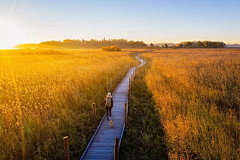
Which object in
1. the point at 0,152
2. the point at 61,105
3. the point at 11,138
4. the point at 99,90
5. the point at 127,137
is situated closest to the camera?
the point at 0,152

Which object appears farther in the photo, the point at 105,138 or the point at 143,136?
the point at 143,136

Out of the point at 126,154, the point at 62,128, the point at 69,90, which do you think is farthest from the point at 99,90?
the point at 126,154

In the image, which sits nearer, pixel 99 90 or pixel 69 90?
pixel 69 90

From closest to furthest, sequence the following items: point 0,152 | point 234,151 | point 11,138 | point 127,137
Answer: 1. point 234,151
2. point 0,152
3. point 11,138
4. point 127,137

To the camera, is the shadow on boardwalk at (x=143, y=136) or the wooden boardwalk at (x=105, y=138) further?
the shadow on boardwalk at (x=143, y=136)

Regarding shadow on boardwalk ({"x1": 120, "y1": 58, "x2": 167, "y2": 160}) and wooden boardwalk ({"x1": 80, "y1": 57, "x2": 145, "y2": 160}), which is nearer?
wooden boardwalk ({"x1": 80, "y1": 57, "x2": 145, "y2": 160})

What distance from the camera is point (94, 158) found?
5.07 metres

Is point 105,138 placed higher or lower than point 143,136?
higher

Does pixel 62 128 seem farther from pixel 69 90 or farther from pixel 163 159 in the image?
pixel 163 159

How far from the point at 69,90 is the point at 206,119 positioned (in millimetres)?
8496

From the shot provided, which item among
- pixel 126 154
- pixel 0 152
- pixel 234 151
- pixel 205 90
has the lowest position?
pixel 126 154

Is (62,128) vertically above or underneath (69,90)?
underneath

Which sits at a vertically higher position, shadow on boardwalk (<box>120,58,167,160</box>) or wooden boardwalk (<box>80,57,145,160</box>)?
wooden boardwalk (<box>80,57,145,160</box>)

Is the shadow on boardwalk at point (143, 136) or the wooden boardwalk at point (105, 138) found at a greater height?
the wooden boardwalk at point (105, 138)
